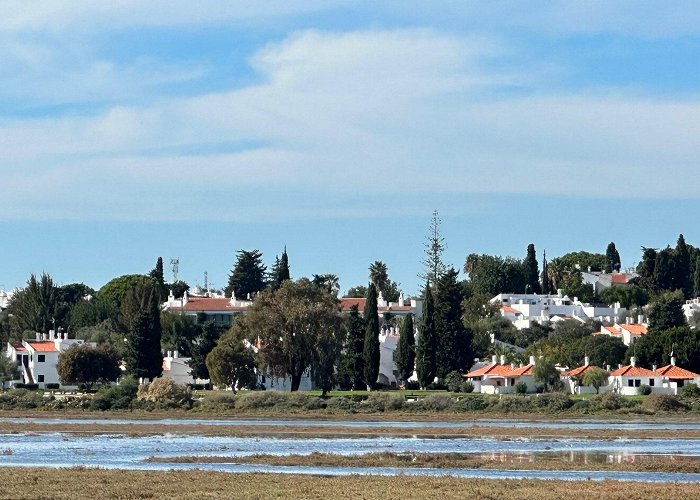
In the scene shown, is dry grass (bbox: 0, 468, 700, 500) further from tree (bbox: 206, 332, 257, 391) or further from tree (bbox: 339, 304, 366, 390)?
tree (bbox: 339, 304, 366, 390)

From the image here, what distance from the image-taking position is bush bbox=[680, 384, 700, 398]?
10531 centimetres

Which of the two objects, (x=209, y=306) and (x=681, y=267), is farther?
(x=681, y=267)

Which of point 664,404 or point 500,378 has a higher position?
point 500,378

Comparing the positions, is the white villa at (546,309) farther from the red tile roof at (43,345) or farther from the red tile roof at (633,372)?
the red tile roof at (43,345)

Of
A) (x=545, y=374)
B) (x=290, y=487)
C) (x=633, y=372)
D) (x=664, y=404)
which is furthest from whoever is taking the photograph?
(x=545, y=374)

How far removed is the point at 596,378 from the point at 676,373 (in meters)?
6.44

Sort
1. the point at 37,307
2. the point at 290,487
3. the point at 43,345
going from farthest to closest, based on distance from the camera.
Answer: the point at 37,307 < the point at 43,345 < the point at 290,487

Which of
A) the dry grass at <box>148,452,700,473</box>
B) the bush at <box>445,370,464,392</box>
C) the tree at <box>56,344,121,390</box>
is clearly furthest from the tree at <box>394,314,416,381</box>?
the dry grass at <box>148,452,700,473</box>

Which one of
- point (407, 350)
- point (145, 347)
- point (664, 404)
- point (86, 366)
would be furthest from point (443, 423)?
point (86, 366)

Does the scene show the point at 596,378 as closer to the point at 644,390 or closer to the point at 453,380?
the point at 644,390

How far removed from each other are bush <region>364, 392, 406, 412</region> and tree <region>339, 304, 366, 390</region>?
16.6 meters

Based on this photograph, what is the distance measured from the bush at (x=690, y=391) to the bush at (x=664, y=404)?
512cm

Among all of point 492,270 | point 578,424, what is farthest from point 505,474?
point 492,270

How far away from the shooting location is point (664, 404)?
98.5m
